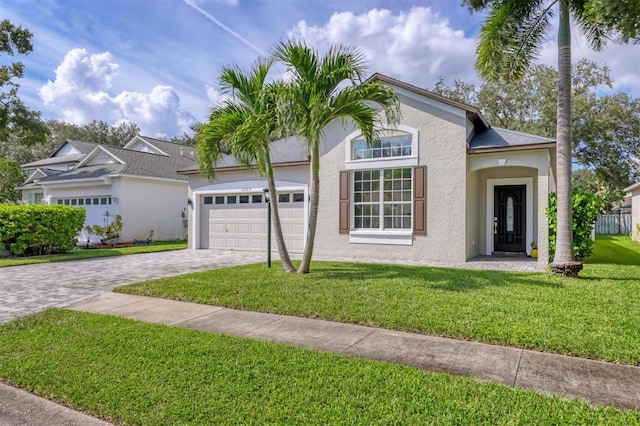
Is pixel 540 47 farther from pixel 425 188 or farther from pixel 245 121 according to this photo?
pixel 245 121

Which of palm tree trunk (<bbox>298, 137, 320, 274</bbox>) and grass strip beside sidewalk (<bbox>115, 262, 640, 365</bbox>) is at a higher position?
palm tree trunk (<bbox>298, 137, 320, 274</bbox>)

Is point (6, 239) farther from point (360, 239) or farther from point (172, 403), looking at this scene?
point (172, 403)

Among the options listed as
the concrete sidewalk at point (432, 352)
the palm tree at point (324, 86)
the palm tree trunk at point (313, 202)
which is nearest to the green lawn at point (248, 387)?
the concrete sidewalk at point (432, 352)

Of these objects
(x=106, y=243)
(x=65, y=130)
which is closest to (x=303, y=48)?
(x=106, y=243)

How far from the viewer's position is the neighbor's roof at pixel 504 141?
1025 cm

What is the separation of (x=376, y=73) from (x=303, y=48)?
461 centimetres

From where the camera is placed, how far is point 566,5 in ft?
28.8

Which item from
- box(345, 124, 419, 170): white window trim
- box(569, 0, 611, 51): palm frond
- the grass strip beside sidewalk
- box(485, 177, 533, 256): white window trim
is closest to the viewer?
the grass strip beside sidewalk

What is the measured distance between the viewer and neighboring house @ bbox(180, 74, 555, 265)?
11.0 m

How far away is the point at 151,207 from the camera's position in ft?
65.4

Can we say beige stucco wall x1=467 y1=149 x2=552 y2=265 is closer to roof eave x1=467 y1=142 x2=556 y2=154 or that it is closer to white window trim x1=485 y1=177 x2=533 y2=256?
white window trim x1=485 y1=177 x2=533 y2=256

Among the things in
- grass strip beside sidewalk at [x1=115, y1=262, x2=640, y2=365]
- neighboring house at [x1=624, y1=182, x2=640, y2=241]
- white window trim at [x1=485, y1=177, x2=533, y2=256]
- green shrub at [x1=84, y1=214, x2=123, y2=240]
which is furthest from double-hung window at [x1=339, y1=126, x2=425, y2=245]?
neighboring house at [x1=624, y1=182, x2=640, y2=241]

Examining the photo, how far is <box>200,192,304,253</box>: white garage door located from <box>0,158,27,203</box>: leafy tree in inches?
534

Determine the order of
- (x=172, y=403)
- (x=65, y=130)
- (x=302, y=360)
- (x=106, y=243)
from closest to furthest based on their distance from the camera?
(x=172, y=403) → (x=302, y=360) → (x=106, y=243) → (x=65, y=130)
